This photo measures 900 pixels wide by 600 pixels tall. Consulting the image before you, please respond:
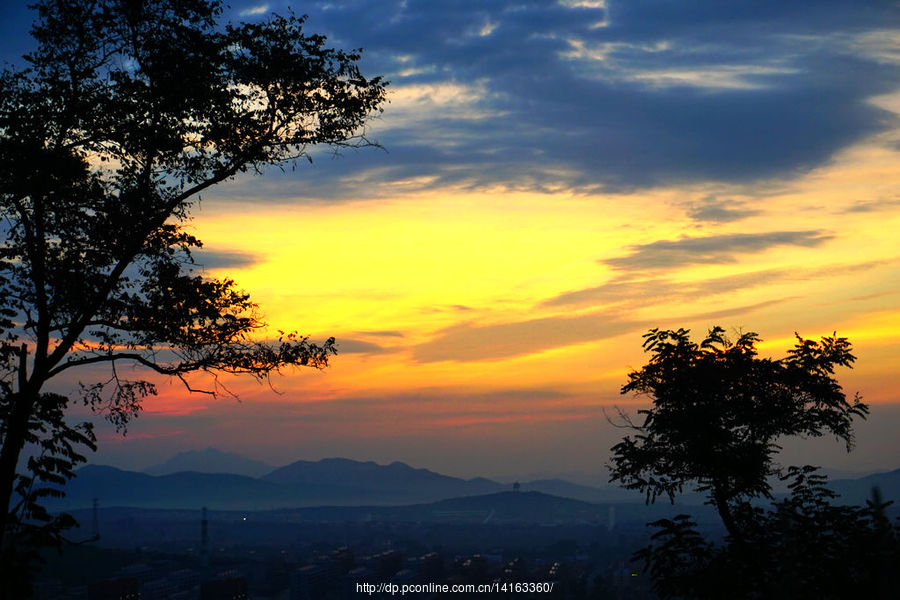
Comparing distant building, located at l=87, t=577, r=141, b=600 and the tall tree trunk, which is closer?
the tall tree trunk

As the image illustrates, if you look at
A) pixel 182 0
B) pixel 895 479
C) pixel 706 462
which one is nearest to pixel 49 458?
pixel 182 0

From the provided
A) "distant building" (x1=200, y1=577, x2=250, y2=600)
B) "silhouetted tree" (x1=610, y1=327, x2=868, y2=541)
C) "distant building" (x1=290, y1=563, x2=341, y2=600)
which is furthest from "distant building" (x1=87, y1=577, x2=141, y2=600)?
"silhouetted tree" (x1=610, y1=327, x2=868, y2=541)

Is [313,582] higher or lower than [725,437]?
lower

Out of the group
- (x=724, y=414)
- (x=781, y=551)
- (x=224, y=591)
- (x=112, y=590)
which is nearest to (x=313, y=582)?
(x=224, y=591)

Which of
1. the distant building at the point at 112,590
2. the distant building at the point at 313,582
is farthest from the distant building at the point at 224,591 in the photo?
the distant building at the point at 313,582

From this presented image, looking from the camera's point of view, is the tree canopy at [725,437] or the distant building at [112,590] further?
the distant building at [112,590]

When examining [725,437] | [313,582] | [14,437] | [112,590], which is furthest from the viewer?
[313,582]

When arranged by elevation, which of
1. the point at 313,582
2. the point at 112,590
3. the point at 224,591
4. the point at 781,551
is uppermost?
the point at 781,551

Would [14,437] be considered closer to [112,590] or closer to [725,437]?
[725,437]

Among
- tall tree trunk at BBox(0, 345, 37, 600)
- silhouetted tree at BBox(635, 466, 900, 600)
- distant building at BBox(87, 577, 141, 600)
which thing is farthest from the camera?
distant building at BBox(87, 577, 141, 600)

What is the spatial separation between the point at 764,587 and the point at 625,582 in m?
92.0

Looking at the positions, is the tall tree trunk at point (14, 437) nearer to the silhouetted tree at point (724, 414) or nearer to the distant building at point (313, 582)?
the silhouetted tree at point (724, 414)

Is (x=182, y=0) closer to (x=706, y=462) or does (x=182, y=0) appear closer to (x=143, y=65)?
(x=143, y=65)

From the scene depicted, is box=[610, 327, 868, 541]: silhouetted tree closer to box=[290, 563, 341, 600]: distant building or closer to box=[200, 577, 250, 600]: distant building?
box=[200, 577, 250, 600]: distant building
